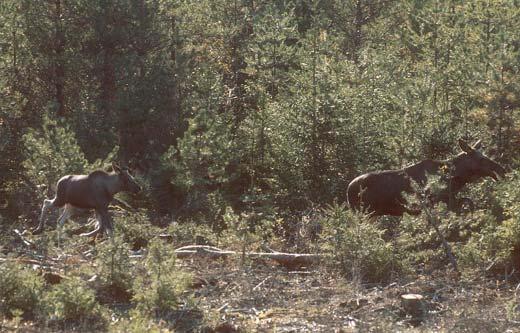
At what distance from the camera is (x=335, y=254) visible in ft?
46.1

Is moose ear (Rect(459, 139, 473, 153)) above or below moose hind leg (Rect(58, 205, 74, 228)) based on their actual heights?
above

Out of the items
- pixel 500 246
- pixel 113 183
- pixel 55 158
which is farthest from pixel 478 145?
pixel 55 158

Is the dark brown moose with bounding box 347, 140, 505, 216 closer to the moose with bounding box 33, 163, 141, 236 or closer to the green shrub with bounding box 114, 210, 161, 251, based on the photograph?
the green shrub with bounding box 114, 210, 161, 251

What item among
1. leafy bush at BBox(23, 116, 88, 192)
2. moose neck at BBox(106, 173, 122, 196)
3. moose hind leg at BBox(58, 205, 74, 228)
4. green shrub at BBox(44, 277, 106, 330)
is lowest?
moose hind leg at BBox(58, 205, 74, 228)

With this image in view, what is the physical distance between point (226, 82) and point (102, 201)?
383 inches

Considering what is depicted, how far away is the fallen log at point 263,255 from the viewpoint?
14773 mm

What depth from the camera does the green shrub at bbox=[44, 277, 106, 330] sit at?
1147cm

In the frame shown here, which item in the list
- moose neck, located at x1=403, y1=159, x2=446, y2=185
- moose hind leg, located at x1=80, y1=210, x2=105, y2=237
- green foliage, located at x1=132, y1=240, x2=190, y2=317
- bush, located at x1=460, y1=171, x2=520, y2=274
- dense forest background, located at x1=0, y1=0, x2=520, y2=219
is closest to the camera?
green foliage, located at x1=132, y1=240, x2=190, y2=317

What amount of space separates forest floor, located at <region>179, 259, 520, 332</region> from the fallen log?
331 mm

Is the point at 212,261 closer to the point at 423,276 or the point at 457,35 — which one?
the point at 423,276

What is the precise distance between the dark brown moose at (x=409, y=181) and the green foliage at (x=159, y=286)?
16.4ft

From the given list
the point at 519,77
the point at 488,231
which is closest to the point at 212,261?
the point at 488,231

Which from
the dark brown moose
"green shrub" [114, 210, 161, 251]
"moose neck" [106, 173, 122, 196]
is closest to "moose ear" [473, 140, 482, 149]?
the dark brown moose

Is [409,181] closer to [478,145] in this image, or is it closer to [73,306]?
[478,145]
